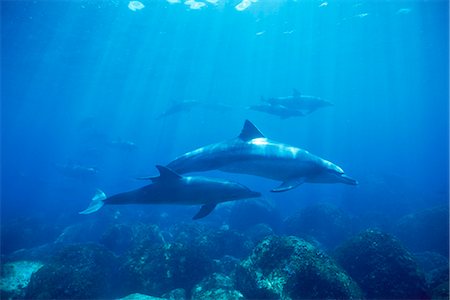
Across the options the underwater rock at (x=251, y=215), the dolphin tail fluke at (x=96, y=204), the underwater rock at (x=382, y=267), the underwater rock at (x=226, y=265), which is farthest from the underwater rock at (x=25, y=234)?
the underwater rock at (x=382, y=267)

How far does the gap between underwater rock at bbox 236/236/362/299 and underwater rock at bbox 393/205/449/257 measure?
Answer: 11652 millimetres

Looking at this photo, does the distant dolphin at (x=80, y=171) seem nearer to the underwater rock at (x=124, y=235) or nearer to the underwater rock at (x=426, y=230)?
the underwater rock at (x=124, y=235)

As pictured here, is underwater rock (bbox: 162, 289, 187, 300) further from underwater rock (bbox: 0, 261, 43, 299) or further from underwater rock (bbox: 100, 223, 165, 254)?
underwater rock (bbox: 100, 223, 165, 254)

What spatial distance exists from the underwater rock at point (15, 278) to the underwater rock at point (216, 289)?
4.33 meters

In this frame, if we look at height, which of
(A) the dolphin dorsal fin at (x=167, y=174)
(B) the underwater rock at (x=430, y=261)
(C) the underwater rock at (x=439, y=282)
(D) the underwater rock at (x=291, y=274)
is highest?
(A) the dolphin dorsal fin at (x=167, y=174)

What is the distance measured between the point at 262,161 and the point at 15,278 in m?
7.22

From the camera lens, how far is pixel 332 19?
30.3m

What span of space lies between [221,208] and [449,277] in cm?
1615

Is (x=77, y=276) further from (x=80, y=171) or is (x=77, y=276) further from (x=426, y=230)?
(x=80, y=171)

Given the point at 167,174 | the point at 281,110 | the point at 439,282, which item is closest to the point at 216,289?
the point at 167,174

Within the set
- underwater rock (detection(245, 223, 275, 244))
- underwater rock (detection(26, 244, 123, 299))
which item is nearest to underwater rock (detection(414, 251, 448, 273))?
underwater rock (detection(245, 223, 275, 244))

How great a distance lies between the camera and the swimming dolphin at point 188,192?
25.1 ft

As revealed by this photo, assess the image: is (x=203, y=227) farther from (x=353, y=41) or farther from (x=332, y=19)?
(x=353, y=41)

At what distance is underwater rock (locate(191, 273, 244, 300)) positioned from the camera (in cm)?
609
